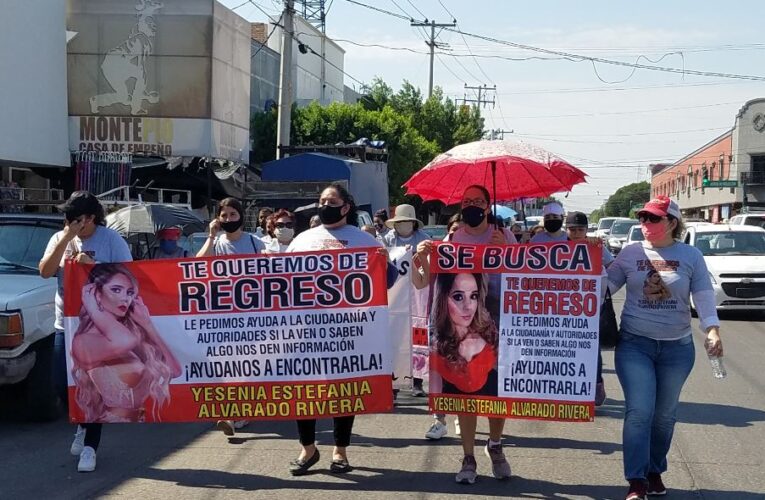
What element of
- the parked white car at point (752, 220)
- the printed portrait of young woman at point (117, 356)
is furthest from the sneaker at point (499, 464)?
the parked white car at point (752, 220)

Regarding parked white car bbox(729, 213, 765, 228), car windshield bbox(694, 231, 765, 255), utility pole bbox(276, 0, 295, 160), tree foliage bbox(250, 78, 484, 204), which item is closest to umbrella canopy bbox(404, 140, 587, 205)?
car windshield bbox(694, 231, 765, 255)

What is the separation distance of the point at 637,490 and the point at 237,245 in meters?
3.77

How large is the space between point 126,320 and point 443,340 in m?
2.17

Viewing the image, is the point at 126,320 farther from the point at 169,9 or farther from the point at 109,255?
the point at 169,9

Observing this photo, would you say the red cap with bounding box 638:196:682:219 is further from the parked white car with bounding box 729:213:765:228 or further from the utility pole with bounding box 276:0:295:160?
the parked white car with bounding box 729:213:765:228

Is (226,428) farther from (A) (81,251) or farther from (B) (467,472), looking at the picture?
(B) (467,472)

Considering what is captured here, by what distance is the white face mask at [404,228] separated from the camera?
405 inches

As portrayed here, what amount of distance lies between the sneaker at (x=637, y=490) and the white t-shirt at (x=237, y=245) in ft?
12.0

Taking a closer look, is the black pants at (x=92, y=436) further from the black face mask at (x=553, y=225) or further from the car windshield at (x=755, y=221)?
the car windshield at (x=755, y=221)

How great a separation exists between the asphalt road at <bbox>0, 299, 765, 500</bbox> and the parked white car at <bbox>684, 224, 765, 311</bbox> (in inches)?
316

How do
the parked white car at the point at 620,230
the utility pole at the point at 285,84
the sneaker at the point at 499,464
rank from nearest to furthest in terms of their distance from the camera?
the sneaker at the point at 499,464, the utility pole at the point at 285,84, the parked white car at the point at 620,230

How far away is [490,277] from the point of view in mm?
6551

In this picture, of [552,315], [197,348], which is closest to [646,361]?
[552,315]

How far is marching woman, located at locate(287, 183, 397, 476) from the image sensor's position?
676 centimetres
